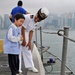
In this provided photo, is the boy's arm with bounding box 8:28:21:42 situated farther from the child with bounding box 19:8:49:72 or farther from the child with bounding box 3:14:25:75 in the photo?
the child with bounding box 19:8:49:72

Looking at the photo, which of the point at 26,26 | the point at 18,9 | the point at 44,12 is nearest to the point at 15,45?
the point at 26,26

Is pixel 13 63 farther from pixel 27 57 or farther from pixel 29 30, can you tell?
pixel 29 30

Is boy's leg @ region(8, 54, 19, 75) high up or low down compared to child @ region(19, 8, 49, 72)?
down

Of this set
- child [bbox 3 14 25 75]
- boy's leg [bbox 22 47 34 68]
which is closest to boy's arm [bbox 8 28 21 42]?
child [bbox 3 14 25 75]

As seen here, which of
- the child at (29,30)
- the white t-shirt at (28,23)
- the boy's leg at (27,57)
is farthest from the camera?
the boy's leg at (27,57)

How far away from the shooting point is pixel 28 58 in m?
4.34

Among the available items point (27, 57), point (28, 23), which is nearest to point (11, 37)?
point (28, 23)

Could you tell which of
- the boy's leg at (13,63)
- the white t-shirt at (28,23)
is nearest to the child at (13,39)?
the boy's leg at (13,63)

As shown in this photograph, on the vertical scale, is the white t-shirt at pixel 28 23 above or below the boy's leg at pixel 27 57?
above

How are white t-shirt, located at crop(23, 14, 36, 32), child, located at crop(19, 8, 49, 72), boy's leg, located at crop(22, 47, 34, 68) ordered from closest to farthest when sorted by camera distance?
1. child, located at crop(19, 8, 49, 72)
2. white t-shirt, located at crop(23, 14, 36, 32)
3. boy's leg, located at crop(22, 47, 34, 68)

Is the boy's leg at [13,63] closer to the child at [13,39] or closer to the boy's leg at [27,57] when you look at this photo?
the child at [13,39]

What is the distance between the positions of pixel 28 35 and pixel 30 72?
59 centimetres

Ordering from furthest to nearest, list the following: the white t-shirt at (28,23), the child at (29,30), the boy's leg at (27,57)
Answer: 1. the boy's leg at (27,57)
2. the white t-shirt at (28,23)
3. the child at (29,30)

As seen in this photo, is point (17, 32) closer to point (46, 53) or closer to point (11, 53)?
point (11, 53)
